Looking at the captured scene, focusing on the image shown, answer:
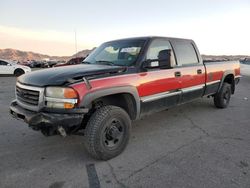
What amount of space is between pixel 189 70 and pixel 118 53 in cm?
158

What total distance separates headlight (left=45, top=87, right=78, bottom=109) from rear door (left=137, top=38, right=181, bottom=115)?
1161mm

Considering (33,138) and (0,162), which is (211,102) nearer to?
(33,138)

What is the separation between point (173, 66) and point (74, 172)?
8.50ft

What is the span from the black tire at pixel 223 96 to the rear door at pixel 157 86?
217cm

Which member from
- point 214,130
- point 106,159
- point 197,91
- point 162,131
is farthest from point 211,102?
point 106,159

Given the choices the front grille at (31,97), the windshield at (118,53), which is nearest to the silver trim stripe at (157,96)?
the windshield at (118,53)

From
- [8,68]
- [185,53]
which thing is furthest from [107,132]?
[8,68]

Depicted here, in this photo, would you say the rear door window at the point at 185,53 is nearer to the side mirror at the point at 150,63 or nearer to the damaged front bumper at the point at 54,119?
the side mirror at the point at 150,63

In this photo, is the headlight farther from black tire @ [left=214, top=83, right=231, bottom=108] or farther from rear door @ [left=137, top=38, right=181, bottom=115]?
black tire @ [left=214, top=83, right=231, bottom=108]

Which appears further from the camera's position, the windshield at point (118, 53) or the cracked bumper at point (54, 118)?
the windshield at point (118, 53)

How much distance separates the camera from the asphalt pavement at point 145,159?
2.82 meters

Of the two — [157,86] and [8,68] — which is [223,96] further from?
[8,68]

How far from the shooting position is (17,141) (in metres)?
4.11

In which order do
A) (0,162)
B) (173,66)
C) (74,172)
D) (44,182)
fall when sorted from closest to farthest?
(44,182), (74,172), (0,162), (173,66)
